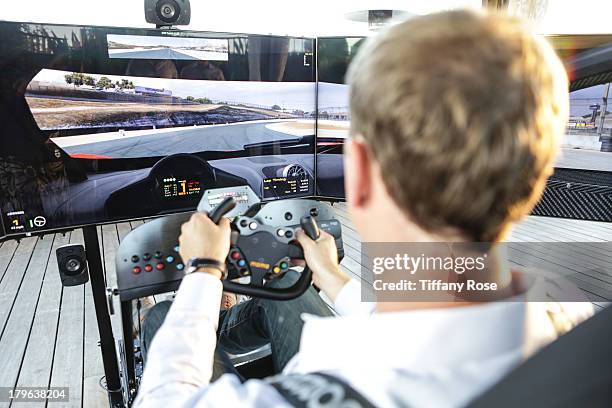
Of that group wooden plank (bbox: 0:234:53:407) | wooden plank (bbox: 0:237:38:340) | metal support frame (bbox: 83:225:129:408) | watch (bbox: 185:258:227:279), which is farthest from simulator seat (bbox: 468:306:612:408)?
wooden plank (bbox: 0:237:38:340)

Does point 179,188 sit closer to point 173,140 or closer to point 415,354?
point 173,140

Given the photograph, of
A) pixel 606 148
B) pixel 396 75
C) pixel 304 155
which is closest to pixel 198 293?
pixel 396 75

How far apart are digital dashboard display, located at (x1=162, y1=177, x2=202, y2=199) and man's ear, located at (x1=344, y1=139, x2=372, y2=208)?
1186 mm

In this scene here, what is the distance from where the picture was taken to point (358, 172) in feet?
1.99

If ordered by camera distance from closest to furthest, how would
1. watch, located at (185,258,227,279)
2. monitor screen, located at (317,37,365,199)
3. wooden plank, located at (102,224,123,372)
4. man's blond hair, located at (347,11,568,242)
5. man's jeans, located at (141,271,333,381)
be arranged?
man's blond hair, located at (347,11,568,242) < watch, located at (185,258,227,279) < man's jeans, located at (141,271,333,381) < monitor screen, located at (317,37,365,199) < wooden plank, located at (102,224,123,372)

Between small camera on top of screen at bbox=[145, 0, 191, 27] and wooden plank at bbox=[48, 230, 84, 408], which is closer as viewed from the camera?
small camera on top of screen at bbox=[145, 0, 191, 27]

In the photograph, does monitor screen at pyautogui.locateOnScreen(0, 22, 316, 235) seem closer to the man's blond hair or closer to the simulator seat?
the man's blond hair

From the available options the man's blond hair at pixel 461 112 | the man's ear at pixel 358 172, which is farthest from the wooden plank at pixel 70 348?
the man's blond hair at pixel 461 112

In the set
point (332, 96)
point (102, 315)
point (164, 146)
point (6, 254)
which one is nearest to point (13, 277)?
point (6, 254)

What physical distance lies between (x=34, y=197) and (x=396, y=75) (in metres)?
1.39

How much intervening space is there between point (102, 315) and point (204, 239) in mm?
932

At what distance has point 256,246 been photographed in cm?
123

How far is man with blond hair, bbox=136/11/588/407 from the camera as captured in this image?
0.49 m

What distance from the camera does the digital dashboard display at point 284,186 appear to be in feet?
6.13
